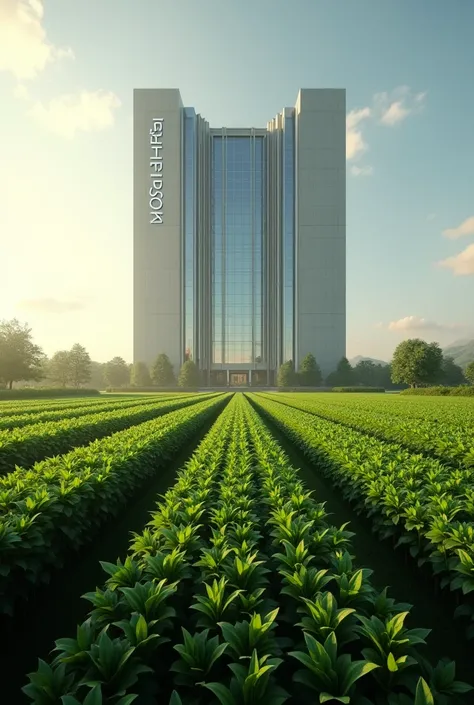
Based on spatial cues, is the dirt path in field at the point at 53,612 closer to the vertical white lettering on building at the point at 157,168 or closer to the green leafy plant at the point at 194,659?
the green leafy plant at the point at 194,659

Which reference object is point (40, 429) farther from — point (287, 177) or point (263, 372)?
point (287, 177)

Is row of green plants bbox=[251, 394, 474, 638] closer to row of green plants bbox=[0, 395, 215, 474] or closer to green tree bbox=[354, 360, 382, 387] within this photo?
row of green plants bbox=[0, 395, 215, 474]

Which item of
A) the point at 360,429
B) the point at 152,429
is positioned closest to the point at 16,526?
the point at 152,429

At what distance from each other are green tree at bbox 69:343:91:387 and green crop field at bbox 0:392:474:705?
7108 cm

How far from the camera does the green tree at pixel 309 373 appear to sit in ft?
236

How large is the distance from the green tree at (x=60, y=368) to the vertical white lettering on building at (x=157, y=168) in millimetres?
32613

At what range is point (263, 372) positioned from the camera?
83.1 m

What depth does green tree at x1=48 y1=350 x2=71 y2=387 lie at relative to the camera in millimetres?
75625

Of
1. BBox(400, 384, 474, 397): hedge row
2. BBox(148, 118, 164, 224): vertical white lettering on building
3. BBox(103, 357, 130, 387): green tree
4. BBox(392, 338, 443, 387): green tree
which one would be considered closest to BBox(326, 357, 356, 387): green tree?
BBox(392, 338, 443, 387): green tree

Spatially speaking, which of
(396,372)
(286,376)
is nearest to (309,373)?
(286,376)

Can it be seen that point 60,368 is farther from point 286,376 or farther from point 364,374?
point 364,374

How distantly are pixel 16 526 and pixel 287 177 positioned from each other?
86.4m

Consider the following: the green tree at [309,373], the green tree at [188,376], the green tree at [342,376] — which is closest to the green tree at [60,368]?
the green tree at [188,376]

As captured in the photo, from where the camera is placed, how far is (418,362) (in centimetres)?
5841
